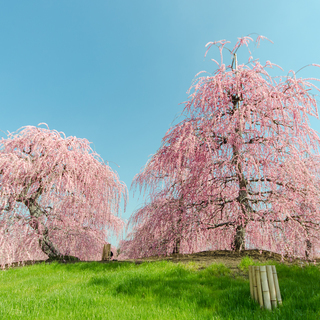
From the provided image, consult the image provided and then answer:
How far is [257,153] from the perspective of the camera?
6523 mm

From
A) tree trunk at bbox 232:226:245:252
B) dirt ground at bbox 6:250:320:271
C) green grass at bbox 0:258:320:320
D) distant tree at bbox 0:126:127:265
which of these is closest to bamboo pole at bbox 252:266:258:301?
green grass at bbox 0:258:320:320

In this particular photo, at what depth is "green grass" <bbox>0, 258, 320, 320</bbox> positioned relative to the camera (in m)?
3.50

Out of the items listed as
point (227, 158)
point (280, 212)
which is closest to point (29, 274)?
point (227, 158)

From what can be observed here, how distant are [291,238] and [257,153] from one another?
214 centimetres

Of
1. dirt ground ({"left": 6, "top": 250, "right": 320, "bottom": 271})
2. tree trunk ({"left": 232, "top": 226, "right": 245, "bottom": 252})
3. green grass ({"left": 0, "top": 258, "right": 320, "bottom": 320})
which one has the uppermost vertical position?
tree trunk ({"left": 232, "top": 226, "right": 245, "bottom": 252})

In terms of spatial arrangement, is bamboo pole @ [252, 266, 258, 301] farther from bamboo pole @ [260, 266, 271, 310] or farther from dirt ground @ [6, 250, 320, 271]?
dirt ground @ [6, 250, 320, 271]

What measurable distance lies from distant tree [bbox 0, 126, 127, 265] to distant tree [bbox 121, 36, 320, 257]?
105 inches

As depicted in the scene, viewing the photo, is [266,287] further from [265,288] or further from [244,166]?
[244,166]

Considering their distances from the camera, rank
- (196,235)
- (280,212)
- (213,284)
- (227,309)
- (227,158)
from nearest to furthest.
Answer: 1. (227,309)
2. (213,284)
3. (280,212)
4. (227,158)
5. (196,235)

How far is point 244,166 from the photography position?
624cm

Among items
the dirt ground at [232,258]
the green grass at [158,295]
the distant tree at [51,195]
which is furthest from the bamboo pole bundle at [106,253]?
the green grass at [158,295]

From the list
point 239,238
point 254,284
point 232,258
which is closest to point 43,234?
point 232,258

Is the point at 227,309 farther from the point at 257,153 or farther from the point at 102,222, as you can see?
the point at 102,222

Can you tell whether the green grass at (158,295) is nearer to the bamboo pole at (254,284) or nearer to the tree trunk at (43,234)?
the bamboo pole at (254,284)
